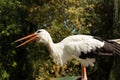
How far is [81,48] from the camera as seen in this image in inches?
269

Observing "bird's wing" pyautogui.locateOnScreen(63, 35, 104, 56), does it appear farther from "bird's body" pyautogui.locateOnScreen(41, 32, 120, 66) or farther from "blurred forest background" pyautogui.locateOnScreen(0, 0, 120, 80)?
"blurred forest background" pyautogui.locateOnScreen(0, 0, 120, 80)

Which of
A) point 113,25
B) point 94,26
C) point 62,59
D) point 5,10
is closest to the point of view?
point 62,59

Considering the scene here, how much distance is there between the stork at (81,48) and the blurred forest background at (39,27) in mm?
5063

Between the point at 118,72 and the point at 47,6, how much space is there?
3.42m

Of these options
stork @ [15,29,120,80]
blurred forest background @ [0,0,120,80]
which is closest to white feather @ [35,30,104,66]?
stork @ [15,29,120,80]

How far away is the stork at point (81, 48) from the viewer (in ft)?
22.3

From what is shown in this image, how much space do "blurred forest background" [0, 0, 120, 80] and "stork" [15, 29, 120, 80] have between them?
5063 mm

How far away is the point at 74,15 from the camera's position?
40.0ft

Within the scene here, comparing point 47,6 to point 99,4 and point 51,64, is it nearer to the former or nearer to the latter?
point 51,64

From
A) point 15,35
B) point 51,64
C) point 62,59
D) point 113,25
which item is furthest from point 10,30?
point 62,59

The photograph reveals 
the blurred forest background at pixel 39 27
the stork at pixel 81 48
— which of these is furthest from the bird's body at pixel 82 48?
the blurred forest background at pixel 39 27

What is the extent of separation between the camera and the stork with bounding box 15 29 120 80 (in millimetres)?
6797

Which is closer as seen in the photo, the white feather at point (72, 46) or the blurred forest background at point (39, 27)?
the white feather at point (72, 46)

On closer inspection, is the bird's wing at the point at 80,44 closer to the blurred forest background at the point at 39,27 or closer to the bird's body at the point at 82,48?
the bird's body at the point at 82,48
